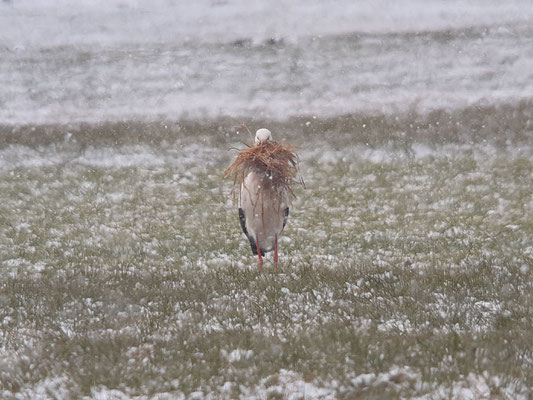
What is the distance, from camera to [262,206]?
9.02 meters

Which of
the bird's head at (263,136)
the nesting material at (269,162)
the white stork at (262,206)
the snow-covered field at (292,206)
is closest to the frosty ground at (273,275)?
the snow-covered field at (292,206)

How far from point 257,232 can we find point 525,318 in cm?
477

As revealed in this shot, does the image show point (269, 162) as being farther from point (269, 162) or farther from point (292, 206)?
point (292, 206)

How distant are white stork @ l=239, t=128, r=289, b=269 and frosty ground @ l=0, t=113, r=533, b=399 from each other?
653 mm

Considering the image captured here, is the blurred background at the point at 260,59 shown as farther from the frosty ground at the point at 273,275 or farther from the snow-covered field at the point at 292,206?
the frosty ground at the point at 273,275

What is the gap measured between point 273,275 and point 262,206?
4.17 ft

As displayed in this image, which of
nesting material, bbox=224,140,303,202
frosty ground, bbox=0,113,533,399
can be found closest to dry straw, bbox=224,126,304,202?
nesting material, bbox=224,140,303,202

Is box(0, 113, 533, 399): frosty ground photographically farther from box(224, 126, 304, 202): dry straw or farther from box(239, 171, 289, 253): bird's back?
box(224, 126, 304, 202): dry straw

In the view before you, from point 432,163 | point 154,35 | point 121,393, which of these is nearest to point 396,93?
point 432,163

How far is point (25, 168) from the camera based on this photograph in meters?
16.1

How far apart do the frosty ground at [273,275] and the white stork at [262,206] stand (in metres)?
0.65

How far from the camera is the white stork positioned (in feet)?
28.6

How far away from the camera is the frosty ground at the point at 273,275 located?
242 inches

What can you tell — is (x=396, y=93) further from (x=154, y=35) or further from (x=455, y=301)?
(x=455, y=301)
